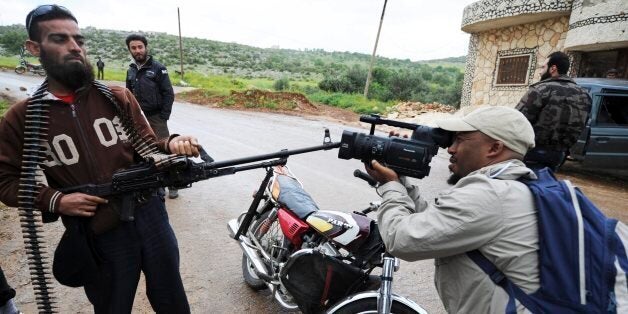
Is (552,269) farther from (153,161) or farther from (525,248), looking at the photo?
(153,161)

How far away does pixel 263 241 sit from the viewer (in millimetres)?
3039

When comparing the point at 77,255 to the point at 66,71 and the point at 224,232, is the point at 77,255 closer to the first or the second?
the point at 66,71

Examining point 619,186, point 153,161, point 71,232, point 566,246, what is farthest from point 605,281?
point 619,186

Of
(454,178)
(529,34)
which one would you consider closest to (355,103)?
(529,34)

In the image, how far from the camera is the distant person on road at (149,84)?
4949mm

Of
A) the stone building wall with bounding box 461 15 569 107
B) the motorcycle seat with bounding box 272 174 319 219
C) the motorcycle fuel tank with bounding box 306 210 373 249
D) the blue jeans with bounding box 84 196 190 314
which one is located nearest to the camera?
the blue jeans with bounding box 84 196 190 314

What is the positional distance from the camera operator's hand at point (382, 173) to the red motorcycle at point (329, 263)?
0.19 m

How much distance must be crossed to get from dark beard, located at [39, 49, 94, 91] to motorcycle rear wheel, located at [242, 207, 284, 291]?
1666 millimetres

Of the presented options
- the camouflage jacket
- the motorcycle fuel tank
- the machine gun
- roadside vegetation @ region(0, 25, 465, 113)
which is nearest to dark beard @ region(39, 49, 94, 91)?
roadside vegetation @ region(0, 25, 465, 113)

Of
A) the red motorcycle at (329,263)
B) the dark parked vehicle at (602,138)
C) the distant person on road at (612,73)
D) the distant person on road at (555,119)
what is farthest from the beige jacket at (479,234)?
the distant person on road at (612,73)

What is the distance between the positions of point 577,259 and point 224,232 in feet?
11.7

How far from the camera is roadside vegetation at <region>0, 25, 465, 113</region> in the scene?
862 inches

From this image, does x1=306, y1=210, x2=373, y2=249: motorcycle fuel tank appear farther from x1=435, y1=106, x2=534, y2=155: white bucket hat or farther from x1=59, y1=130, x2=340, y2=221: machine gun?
x1=435, y1=106, x2=534, y2=155: white bucket hat

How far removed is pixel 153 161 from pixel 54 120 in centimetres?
51
